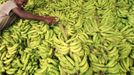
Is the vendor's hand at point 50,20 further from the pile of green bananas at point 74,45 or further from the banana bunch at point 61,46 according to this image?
the banana bunch at point 61,46

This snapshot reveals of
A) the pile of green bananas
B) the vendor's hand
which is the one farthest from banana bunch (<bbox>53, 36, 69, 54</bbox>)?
the vendor's hand

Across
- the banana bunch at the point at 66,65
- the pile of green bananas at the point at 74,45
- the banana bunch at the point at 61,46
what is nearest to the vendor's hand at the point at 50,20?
the pile of green bananas at the point at 74,45

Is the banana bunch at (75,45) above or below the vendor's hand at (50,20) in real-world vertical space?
below

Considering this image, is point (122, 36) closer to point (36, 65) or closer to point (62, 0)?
point (36, 65)

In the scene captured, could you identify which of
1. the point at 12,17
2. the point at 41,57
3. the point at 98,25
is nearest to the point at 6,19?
the point at 12,17

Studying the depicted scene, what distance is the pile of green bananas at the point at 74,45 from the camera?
1.88 metres

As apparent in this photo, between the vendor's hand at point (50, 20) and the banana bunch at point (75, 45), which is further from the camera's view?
the vendor's hand at point (50, 20)

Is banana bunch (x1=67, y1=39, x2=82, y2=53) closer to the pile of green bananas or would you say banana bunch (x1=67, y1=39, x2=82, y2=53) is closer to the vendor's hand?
the pile of green bananas

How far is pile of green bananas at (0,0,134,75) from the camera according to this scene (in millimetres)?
1882

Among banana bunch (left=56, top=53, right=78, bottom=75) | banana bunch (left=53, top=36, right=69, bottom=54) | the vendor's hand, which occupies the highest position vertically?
the vendor's hand

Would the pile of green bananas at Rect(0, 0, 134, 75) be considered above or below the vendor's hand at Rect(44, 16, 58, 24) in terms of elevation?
below

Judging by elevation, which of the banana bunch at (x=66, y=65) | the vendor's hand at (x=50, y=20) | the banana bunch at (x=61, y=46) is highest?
the vendor's hand at (x=50, y=20)

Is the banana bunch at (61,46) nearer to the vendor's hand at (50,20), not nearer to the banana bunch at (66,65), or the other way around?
the banana bunch at (66,65)

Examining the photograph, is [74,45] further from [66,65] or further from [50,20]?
[50,20]
